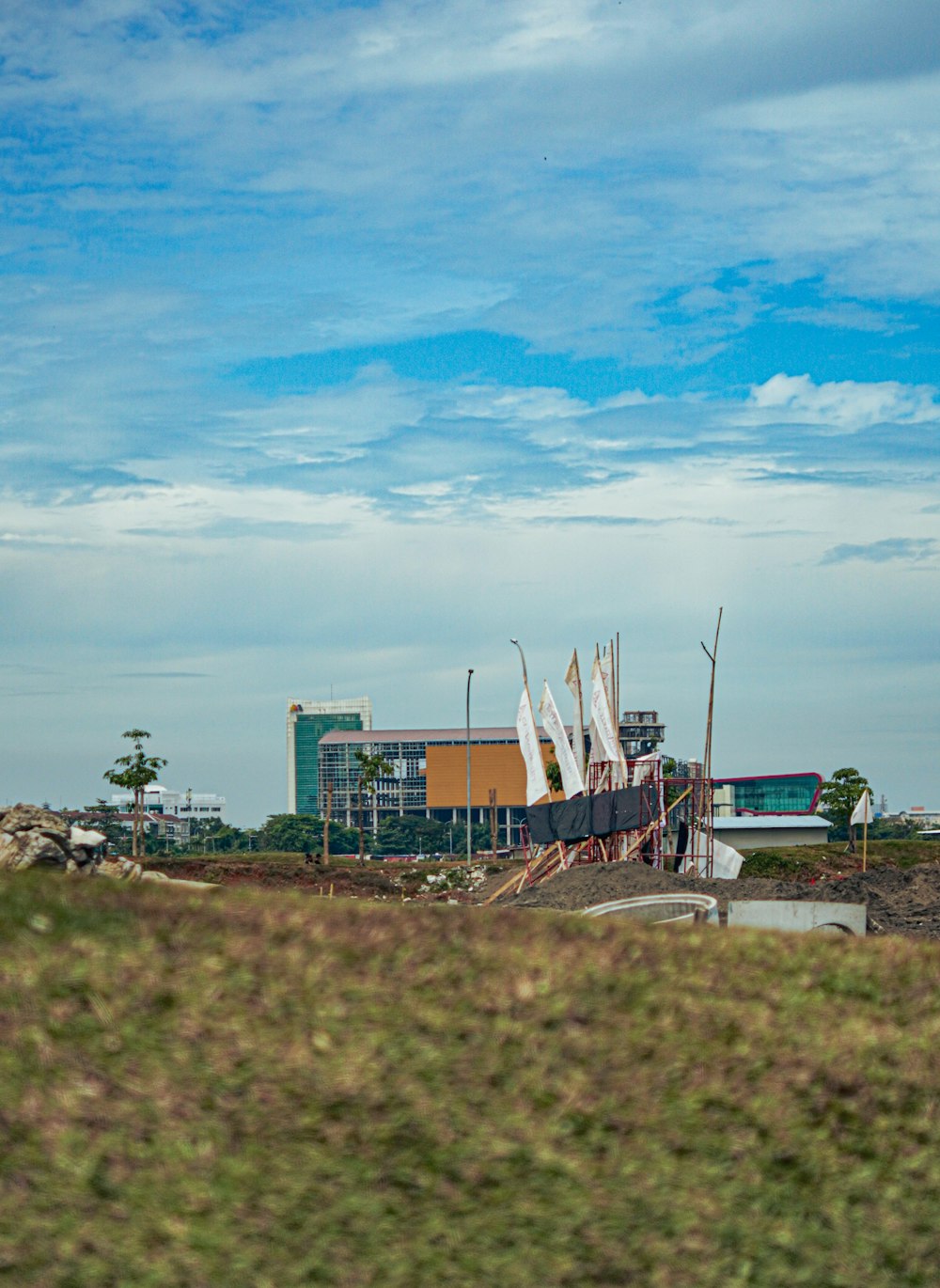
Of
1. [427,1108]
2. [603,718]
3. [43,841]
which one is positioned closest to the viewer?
[427,1108]

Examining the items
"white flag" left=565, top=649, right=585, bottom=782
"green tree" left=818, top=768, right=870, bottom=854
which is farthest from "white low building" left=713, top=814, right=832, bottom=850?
"white flag" left=565, top=649, right=585, bottom=782

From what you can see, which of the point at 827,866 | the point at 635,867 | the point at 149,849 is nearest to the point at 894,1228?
the point at 635,867

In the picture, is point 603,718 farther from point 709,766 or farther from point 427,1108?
point 427,1108

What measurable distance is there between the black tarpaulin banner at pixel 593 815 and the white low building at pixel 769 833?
29.2 m

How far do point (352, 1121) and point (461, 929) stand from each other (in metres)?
1.20

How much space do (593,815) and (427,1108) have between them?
27.2 meters

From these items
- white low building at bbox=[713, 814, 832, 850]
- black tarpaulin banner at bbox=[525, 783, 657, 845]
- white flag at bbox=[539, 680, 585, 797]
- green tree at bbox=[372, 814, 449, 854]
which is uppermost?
white flag at bbox=[539, 680, 585, 797]

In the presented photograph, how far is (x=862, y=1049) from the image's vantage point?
18.5ft

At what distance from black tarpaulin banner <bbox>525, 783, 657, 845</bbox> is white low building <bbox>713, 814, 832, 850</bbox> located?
29.2 metres

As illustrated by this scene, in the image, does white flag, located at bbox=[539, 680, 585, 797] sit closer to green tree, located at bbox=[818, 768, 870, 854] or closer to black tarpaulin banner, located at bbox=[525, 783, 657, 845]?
black tarpaulin banner, located at bbox=[525, 783, 657, 845]

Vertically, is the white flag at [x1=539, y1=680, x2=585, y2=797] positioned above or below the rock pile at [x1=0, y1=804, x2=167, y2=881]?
above

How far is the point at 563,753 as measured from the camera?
117 ft

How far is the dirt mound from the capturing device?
2392 cm

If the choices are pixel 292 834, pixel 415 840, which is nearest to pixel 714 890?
pixel 292 834
